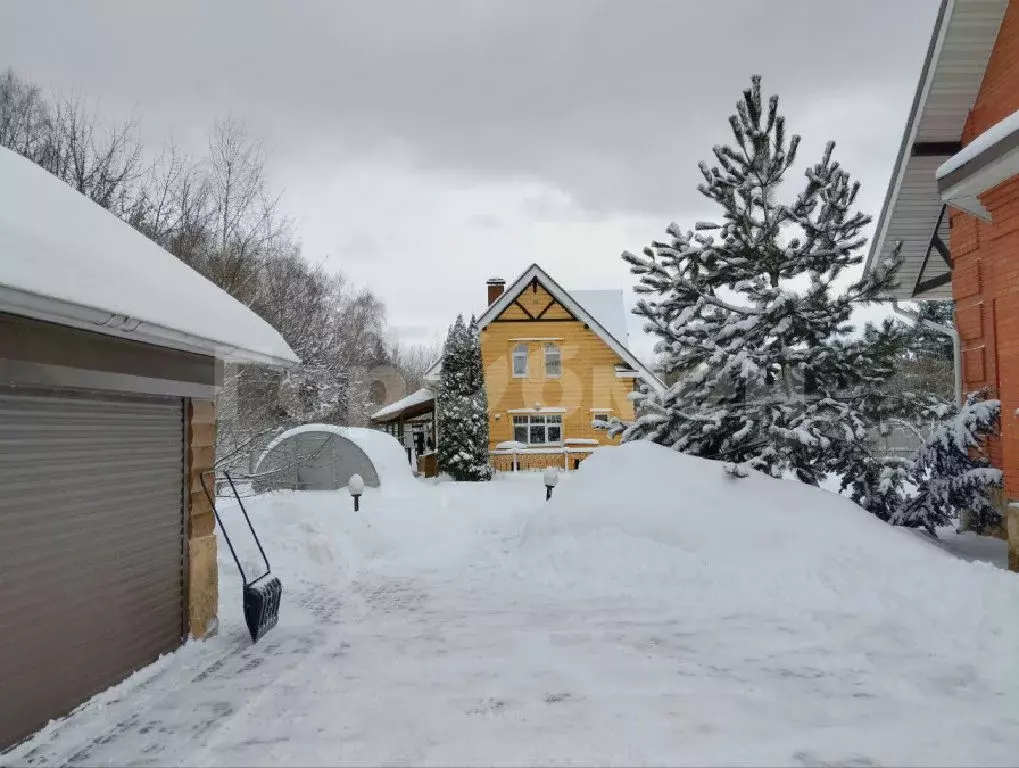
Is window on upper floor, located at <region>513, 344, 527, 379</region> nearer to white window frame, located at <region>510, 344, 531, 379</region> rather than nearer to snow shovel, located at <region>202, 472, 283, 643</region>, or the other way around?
white window frame, located at <region>510, 344, 531, 379</region>

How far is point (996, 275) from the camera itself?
8484mm

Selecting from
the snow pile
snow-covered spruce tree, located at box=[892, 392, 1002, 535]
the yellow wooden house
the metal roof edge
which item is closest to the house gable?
the yellow wooden house

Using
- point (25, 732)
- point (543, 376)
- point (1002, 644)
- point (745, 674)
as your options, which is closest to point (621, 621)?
point (745, 674)

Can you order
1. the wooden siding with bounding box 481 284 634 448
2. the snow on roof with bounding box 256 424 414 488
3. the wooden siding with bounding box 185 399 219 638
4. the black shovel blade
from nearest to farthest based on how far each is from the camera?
the black shovel blade < the wooden siding with bounding box 185 399 219 638 < the snow on roof with bounding box 256 424 414 488 < the wooden siding with bounding box 481 284 634 448

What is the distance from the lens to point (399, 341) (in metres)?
76.9

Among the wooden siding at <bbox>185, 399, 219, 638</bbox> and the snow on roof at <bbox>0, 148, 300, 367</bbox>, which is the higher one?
the snow on roof at <bbox>0, 148, 300, 367</bbox>

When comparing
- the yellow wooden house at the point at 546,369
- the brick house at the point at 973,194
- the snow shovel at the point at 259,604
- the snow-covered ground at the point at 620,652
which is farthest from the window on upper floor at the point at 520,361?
the snow shovel at the point at 259,604

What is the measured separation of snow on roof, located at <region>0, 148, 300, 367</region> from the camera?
3992 millimetres

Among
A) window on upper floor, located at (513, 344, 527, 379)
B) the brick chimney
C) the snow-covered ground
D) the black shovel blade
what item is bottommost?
the snow-covered ground

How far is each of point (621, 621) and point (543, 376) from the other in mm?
21395

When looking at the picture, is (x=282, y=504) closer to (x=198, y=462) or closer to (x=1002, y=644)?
(x=198, y=462)

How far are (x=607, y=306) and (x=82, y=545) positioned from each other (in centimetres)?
2915

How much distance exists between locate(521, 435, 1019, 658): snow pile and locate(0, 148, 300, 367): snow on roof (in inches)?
190

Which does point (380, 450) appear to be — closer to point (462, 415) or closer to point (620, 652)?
point (462, 415)
